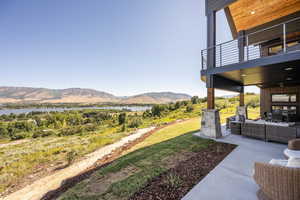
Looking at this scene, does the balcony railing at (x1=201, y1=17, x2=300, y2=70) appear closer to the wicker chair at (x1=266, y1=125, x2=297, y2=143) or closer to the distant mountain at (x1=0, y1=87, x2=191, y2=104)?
the wicker chair at (x1=266, y1=125, x2=297, y2=143)

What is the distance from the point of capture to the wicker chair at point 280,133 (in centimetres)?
436

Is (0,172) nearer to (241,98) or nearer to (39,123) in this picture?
(241,98)

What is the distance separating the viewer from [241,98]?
876 cm

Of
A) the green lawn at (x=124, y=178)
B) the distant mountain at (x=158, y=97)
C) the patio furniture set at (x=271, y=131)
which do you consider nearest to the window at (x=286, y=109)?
the patio furniture set at (x=271, y=131)

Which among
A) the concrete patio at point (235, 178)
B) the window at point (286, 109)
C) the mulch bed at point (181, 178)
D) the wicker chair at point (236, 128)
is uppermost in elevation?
the window at point (286, 109)

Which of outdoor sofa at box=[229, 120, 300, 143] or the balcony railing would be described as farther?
the balcony railing

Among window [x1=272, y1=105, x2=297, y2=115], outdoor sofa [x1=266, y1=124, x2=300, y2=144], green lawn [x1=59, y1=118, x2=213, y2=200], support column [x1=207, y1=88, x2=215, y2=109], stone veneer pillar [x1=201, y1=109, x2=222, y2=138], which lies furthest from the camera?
window [x1=272, y1=105, x2=297, y2=115]

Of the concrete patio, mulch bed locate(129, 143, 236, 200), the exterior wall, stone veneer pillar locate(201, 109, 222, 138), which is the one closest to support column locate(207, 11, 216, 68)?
stone veneer pillar locate(201, 109, 222, 138)

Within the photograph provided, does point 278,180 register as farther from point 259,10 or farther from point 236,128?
point 259,10

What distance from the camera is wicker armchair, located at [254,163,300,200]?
4.99 ft

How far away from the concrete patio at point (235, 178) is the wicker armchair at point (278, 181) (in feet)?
1.75

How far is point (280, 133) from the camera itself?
4.57 metres

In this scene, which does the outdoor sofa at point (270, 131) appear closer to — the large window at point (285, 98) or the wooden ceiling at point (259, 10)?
the large window at point (285, 98)

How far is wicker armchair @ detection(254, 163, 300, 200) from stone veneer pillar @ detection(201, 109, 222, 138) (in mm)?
3765
